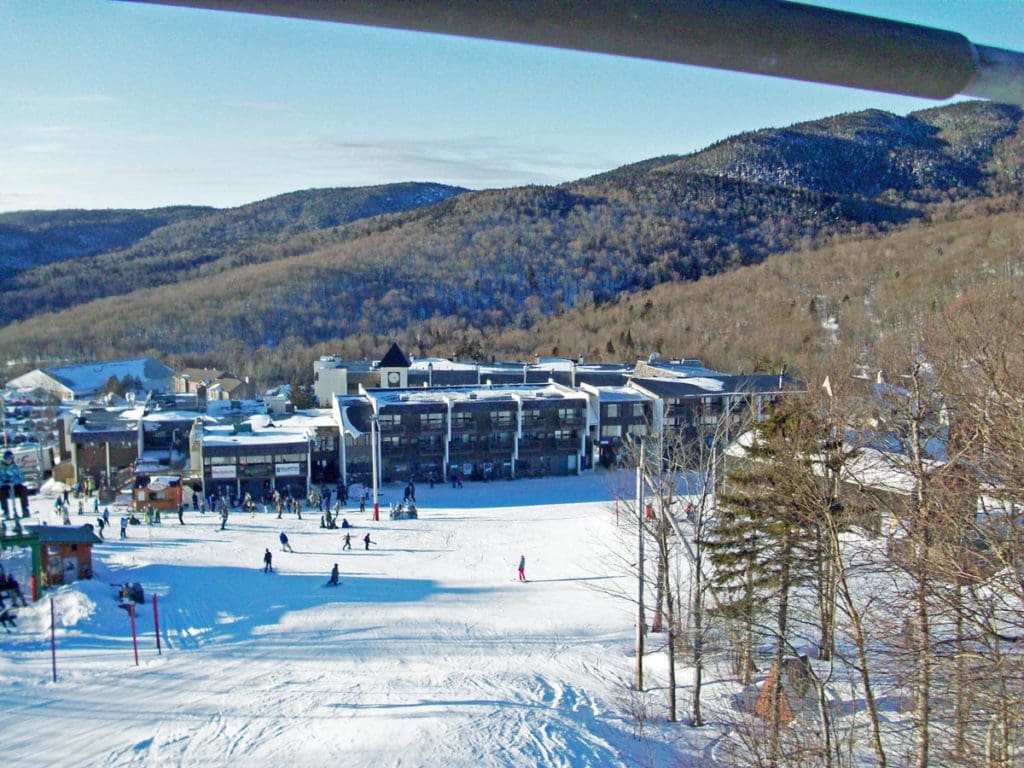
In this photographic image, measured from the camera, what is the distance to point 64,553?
16203mm

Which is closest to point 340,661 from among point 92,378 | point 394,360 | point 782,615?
point 782,615

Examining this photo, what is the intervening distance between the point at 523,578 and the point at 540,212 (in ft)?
437

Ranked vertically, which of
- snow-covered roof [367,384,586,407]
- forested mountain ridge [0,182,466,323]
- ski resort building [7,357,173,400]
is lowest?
ski resort building [7,357,173,400]

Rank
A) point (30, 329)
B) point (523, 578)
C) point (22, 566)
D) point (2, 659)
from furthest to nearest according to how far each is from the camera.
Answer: point (30, 329) < point (523, 578) < point (22, 566) < point (2, 659)

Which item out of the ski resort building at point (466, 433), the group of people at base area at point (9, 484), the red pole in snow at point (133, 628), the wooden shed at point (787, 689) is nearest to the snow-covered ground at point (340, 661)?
the red pole in snow at point (133, 628)

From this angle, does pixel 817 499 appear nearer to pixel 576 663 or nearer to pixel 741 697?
pixel 741 697

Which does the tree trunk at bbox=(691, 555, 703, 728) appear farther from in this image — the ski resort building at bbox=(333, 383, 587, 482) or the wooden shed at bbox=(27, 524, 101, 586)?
the ski resort building at bbox=(333, 383, 587, 482)

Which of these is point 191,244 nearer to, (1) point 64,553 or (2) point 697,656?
(1) point 64,553

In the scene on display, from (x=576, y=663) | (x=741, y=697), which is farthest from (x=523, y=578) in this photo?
(x=741, y=697)

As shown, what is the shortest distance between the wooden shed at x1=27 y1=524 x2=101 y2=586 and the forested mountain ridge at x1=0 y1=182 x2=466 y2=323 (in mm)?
85194

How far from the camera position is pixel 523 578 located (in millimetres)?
18250

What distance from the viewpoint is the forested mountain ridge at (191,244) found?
3952 inches

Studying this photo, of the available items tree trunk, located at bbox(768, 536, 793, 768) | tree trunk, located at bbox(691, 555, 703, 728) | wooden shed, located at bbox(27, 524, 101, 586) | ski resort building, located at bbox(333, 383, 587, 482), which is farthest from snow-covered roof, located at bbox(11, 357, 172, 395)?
tree trunk, located at bbox(768, 536, 793, 768)

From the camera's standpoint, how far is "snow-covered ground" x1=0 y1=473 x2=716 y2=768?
10.4 metres
